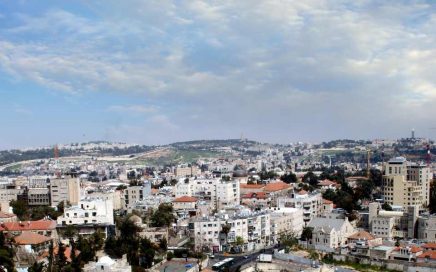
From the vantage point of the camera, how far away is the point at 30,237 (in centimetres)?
2762

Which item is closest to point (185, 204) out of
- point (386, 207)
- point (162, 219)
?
point (162, 219)

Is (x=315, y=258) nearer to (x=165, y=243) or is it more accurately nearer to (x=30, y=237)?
(x=165, y=243)

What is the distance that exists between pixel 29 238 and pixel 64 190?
63.4ft

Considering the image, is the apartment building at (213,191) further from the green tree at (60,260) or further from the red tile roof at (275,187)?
the green tree at (60,260)

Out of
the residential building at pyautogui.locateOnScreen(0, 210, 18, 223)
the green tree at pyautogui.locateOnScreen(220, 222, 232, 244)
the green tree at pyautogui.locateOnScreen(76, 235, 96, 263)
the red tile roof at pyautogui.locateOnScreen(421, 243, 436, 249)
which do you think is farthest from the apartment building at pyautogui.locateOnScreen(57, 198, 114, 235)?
the red tile roof at pyautogui.locateOnScreen(421, 243, 436, 249)

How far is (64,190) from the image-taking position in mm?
46406

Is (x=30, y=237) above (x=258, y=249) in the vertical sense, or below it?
above

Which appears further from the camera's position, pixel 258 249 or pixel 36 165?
pixel 36 165

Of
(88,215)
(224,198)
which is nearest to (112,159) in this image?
→ (224,198)

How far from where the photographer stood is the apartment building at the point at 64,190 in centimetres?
4628

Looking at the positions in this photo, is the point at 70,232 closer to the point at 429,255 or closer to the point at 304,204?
the point at 304,204

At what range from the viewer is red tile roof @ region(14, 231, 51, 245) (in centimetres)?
2689

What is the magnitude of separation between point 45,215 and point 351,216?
23.0 meters

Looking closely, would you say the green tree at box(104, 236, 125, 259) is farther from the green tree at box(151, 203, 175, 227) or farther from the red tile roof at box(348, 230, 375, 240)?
the red tile roof at box(348, 230, 375, 240)
